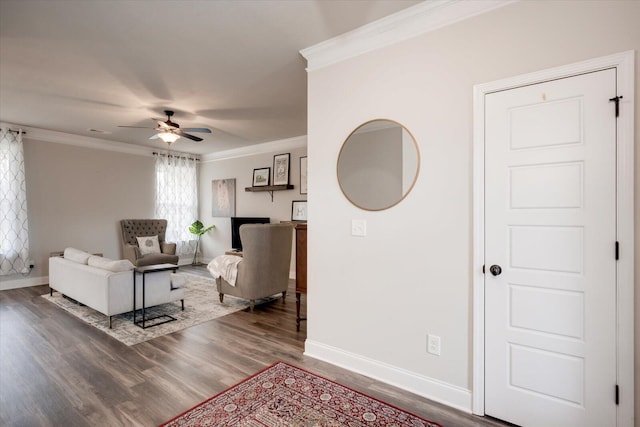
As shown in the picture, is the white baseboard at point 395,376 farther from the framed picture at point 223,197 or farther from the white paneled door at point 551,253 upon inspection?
the framed picture at point 223,197

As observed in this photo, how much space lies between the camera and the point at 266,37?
258cm

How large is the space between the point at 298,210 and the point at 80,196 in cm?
432

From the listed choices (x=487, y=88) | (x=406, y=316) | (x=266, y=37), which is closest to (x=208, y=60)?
(x=266, y=37)

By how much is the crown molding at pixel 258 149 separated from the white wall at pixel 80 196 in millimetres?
1399

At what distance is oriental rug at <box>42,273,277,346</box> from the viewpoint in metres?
3.35

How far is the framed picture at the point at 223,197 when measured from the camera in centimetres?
734

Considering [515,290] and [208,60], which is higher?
[208,60]

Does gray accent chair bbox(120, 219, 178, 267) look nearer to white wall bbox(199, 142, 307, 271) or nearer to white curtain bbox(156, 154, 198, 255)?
white curtain bbox(156, 154, 198, 255)

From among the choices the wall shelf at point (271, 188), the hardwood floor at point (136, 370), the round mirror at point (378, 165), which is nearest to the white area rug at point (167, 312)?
the hardwood floor at point (136, 370)

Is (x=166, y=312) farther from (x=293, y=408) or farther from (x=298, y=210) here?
(x=298, y=210)

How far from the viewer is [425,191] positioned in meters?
2.23

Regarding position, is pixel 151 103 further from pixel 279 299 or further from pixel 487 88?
pixel 487 88

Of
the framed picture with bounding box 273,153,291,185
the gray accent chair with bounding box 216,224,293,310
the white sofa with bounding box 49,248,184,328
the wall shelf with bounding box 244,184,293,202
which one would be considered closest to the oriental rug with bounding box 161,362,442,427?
the gray accent chair with bounding box 216,224,293,310

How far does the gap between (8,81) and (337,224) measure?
4135 mm
